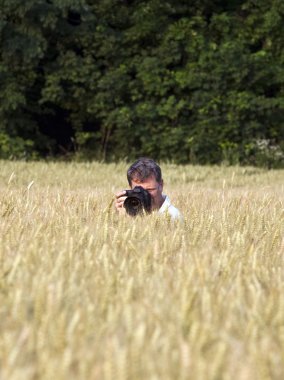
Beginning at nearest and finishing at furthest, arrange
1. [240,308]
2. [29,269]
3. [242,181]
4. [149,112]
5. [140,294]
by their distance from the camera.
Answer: [240,308]
[140,294]
[29,269]
[242,181]
[149,112]

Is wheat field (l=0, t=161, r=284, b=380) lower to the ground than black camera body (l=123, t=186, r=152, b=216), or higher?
higher

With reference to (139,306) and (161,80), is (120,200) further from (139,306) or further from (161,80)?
(161,80)

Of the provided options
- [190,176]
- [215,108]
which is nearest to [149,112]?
[215,108]

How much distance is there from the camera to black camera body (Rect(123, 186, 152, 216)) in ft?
16.4

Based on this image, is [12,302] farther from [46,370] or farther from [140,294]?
[46,370]

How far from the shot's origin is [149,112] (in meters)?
20.3

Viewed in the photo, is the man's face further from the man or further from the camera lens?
the camera lens

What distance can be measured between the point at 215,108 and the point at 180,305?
715 inches

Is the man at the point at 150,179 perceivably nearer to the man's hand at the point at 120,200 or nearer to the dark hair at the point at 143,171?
the dark hair at the point at 143,171

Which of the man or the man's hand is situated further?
the man

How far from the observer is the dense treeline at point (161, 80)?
20234 mm

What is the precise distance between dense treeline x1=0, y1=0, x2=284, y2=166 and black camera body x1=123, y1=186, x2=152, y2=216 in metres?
14.8

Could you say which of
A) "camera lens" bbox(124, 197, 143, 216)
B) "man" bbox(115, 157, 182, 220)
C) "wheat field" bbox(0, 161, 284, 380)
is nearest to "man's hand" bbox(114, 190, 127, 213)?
"camera lens" bbox(124, 197, 143, 216)

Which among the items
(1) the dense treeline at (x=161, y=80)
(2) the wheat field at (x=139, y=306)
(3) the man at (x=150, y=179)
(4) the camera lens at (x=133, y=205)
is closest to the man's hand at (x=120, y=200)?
(4) the camera lens at (x=133, y=205)
